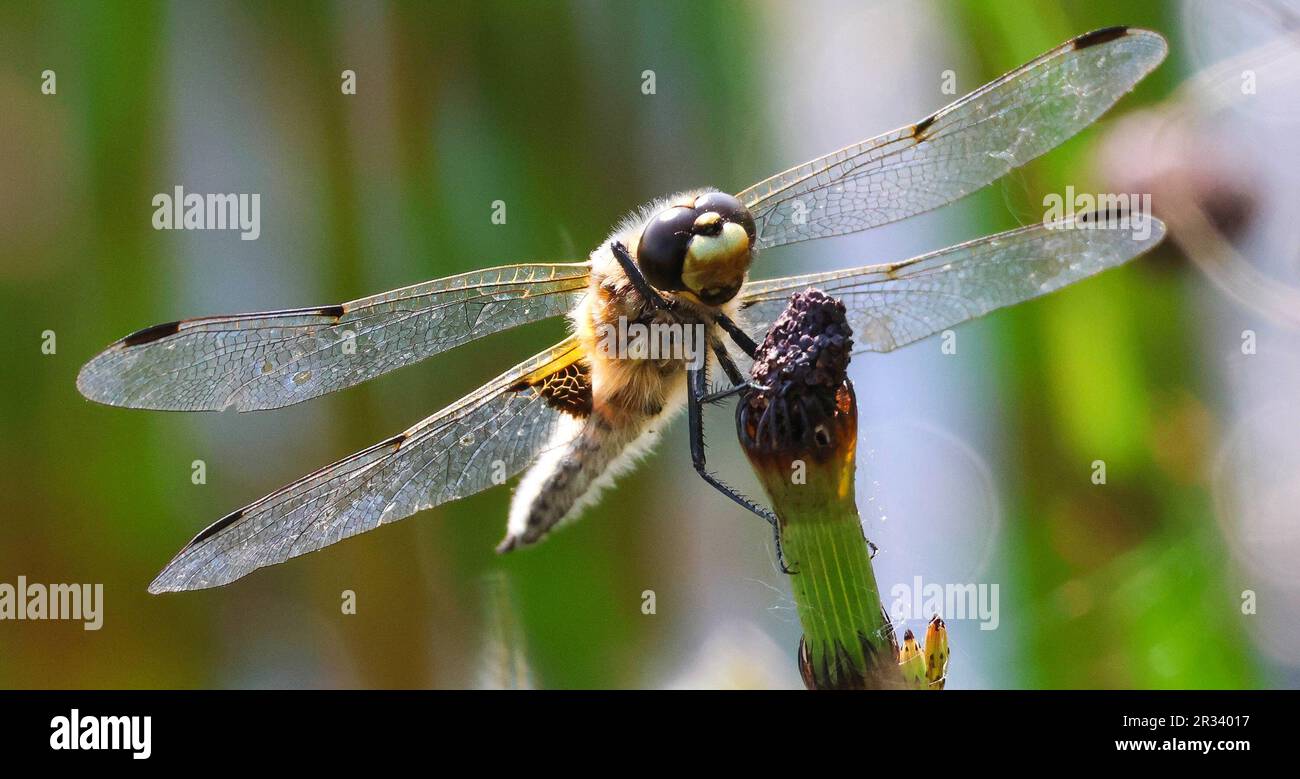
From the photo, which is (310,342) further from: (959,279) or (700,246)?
(959,279)

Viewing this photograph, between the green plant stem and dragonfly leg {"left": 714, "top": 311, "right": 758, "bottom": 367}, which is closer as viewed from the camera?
the green plant stem

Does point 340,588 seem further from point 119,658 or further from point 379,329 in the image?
point 379,329

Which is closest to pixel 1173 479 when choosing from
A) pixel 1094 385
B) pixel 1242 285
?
pixel 1094 385

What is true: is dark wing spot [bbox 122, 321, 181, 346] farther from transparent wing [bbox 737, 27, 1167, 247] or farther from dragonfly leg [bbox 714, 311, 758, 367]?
transparent wing [bbox 737, 27, 1167, 247]

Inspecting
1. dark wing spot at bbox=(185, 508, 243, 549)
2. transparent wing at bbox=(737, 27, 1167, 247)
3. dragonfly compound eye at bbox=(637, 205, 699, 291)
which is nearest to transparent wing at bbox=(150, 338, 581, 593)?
dark wing spot at bbox=(185, 508, 243, 549)

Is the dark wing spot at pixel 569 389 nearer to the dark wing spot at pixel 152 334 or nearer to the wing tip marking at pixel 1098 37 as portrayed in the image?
the dark wing spot at pixel 152 334

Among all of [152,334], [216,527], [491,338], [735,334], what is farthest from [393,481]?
[735,334]
